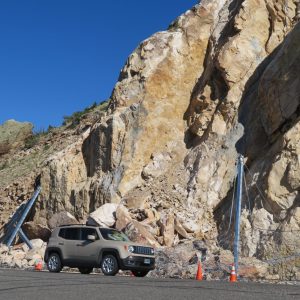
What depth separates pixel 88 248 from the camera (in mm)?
→ 18672

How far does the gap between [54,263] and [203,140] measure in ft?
37.1

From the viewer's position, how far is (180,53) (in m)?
31.9

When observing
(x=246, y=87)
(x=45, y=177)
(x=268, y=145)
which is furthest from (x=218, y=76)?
(x=45, y=177)

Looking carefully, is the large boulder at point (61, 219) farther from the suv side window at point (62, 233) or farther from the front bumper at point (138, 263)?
the front bumper at point (138, 263)

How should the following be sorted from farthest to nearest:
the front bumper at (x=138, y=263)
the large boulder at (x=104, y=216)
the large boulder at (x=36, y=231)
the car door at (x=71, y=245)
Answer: the large boulder at (x=36, y=231)
the large boulder at (x=104, y=216)
the car door at (x=71, y=245)
the front bumper at (x=138, y=263)

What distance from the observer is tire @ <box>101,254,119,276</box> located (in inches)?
703

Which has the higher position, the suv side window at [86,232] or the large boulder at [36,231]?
the large boulder at [36,231]

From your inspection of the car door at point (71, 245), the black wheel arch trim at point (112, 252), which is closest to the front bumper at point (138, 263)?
the black wheel arch trim at point (112, 252)

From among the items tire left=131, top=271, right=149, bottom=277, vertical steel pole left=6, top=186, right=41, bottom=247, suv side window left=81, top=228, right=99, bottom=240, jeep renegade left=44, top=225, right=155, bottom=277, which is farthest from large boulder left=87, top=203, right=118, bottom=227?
tire left=131, top=271, right=149, bottom=277

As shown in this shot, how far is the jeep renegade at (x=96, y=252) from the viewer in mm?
17891

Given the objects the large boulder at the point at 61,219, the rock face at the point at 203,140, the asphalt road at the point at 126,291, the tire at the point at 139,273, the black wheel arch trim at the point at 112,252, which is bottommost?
the asphalt road at the point at 126,291

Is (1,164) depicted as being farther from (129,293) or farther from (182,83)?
(129,293)

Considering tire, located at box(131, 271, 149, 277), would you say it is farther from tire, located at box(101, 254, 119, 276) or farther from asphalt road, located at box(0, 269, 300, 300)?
asphalt road, located at box(0, 269, 300, 300)

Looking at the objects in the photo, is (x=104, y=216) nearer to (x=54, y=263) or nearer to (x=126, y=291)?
(x=54, y=263)
